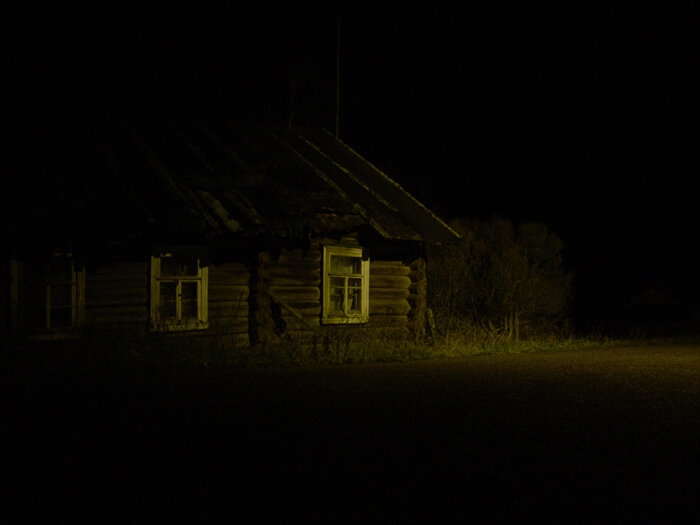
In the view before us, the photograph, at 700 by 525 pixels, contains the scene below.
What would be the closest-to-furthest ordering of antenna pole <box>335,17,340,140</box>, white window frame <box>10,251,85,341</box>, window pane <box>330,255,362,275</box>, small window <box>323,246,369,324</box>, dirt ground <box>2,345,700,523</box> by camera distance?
dirt ground <box>2,345,700,523</box> < white window frame <box>10,251,85,341</box> < small window <box>323,246,369,324</box> < window pane <box>330,255,362,275</box> < antenna pole <box>335,17,340,140</box>

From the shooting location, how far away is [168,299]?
50.6 feet

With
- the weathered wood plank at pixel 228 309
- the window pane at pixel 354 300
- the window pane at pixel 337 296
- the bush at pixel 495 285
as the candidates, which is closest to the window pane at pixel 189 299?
the weathered wood plank at pixel 228 309

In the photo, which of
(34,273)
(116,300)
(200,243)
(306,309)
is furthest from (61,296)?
(306,309)

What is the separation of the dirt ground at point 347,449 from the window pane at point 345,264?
6.71m

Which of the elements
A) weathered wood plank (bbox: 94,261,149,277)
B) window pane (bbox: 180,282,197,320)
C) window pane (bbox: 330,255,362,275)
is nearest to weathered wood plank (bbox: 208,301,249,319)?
window pane (bbox: 180,282,197,320)

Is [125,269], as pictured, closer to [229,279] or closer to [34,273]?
[34,273]

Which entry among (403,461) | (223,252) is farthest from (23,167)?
(403,461)

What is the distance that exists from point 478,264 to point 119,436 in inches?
621

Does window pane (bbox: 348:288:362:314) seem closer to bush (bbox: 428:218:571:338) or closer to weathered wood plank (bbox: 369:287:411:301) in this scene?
weathered wood plank (bbox: 369:287:411:301)

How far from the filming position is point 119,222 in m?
14.0

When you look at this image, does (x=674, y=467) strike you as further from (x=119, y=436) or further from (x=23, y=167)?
(x=23, y=167)

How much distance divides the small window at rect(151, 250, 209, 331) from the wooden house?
0.08 ft

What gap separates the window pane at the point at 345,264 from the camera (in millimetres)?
17438

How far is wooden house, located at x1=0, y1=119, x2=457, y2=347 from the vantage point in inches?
546
